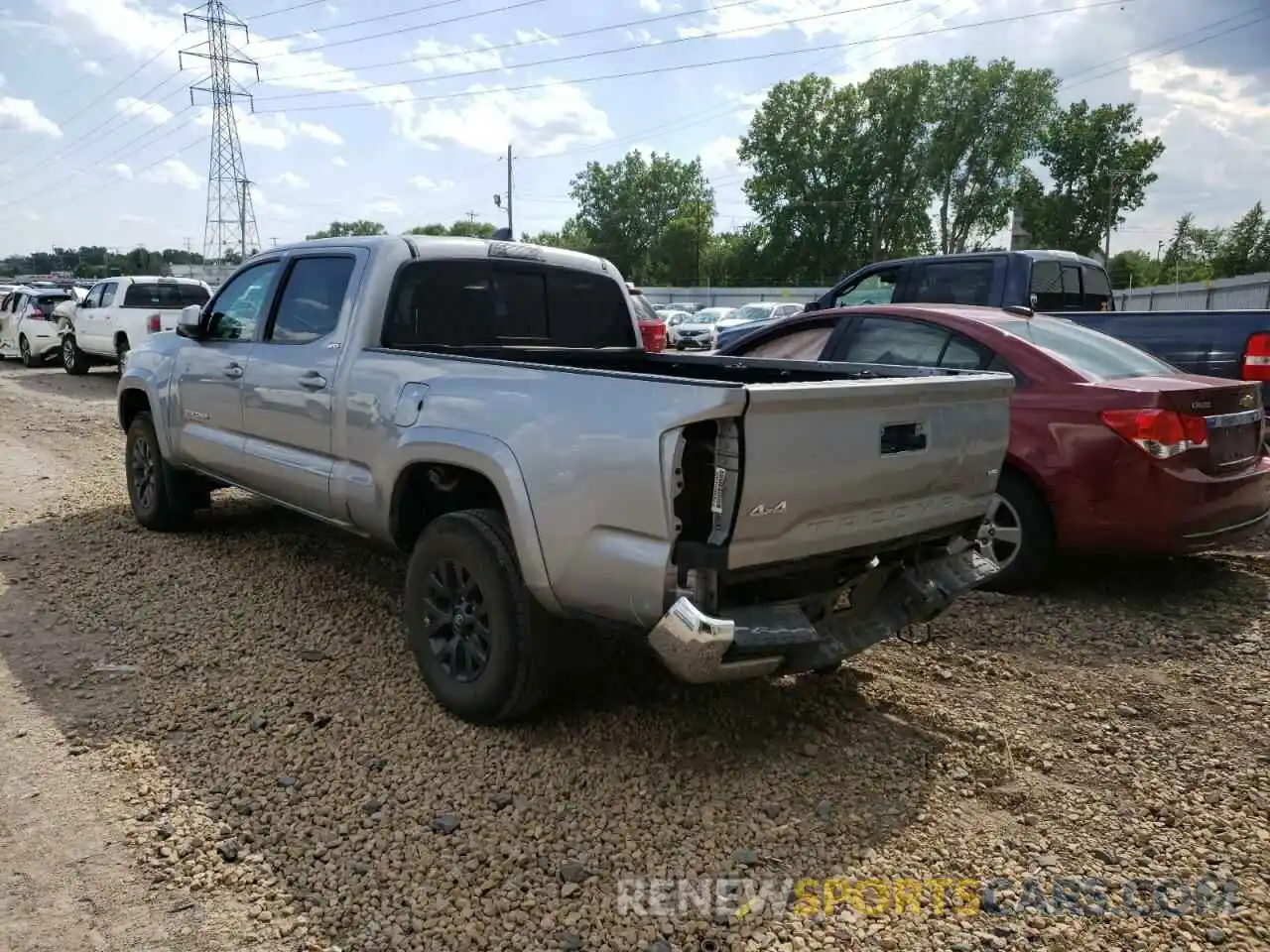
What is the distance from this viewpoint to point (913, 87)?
77.2 metres

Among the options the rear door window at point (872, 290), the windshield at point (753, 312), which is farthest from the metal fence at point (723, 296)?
the rear door window at point (872, 290)

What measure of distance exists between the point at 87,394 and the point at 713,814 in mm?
15406

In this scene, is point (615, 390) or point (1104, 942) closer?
point (1104, 942)

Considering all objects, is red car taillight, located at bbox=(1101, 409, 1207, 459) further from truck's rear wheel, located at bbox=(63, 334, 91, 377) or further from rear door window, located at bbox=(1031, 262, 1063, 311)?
truck's rear wheel, located at bbox=(63, 334, 91, 377)

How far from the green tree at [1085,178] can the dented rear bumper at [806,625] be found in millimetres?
84345

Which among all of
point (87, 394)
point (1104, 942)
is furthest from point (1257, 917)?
point (87, 394)

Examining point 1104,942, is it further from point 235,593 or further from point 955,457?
point 235,593

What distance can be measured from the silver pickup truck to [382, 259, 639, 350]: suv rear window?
12 mm

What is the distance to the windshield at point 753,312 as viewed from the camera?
34938 mm

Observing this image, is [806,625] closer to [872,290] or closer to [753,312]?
[872,290]

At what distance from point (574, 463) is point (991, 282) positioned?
691 centimetres

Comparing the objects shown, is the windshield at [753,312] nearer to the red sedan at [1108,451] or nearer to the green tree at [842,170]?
the red sedan at [1108,451]

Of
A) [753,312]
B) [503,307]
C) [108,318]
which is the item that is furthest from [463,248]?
[753,312]

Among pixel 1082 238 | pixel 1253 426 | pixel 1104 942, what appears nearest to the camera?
pixel 1104 942
